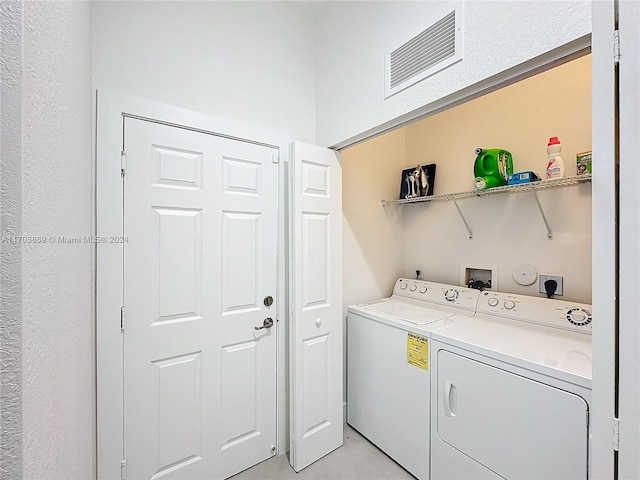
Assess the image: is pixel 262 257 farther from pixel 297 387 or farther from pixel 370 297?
pixel 370 297

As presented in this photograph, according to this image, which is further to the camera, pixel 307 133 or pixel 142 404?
pixel 307 133

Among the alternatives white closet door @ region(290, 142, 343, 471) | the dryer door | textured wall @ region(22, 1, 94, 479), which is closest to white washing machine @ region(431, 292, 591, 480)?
the dryer door

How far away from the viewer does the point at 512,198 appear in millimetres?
1982

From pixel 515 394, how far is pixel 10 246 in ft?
5.44

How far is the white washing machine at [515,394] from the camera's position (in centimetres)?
111

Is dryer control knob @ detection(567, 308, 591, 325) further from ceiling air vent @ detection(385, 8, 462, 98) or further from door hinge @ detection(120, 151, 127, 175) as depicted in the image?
door hinge @ detection(120, 151, 127, 175)

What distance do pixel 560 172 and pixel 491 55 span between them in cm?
99

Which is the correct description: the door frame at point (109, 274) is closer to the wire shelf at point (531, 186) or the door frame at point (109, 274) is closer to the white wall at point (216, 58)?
the white wall at point (216, 58)

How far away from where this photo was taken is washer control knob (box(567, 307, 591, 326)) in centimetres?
148

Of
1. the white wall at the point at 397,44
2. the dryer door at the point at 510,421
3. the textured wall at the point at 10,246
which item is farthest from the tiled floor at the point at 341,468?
the white wall at the point at 397,44

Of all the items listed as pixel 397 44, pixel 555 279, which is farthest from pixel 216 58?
pixel 555 279

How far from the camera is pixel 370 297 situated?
2.44 m

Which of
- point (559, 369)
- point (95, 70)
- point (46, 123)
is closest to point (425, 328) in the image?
point (559, 369)

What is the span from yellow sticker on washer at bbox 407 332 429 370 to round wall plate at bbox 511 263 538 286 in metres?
0.87
